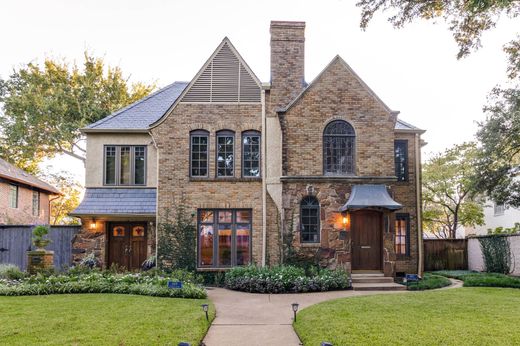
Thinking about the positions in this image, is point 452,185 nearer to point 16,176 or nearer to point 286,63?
point 286,63

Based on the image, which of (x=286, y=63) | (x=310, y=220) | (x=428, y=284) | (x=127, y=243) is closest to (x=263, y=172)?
(x=310, y=220)

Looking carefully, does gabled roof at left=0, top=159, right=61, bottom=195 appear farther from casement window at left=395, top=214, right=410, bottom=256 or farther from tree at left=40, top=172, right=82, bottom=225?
casement window at left=395, top=214, right=410, bottom=256

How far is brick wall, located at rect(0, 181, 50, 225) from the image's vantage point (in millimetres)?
22688

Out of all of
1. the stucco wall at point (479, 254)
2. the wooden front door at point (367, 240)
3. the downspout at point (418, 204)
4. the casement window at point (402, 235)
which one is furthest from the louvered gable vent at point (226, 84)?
the stucco wall at point (479, 254)

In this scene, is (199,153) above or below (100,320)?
above

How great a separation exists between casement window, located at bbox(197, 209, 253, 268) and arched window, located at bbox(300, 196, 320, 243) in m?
2.00

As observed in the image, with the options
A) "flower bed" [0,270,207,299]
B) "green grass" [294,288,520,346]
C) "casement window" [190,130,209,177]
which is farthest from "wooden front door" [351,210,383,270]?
"flower bed" [0,270,207,299]

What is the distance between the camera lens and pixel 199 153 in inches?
633

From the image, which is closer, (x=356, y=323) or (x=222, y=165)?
(x=356, y=323)

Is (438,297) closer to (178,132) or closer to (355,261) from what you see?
(355,261)

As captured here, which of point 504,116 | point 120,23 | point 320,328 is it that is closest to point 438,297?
point 320,328

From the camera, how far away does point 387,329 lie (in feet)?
24.9

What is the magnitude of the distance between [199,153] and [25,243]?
340 inches

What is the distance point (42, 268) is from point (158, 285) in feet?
15.0
